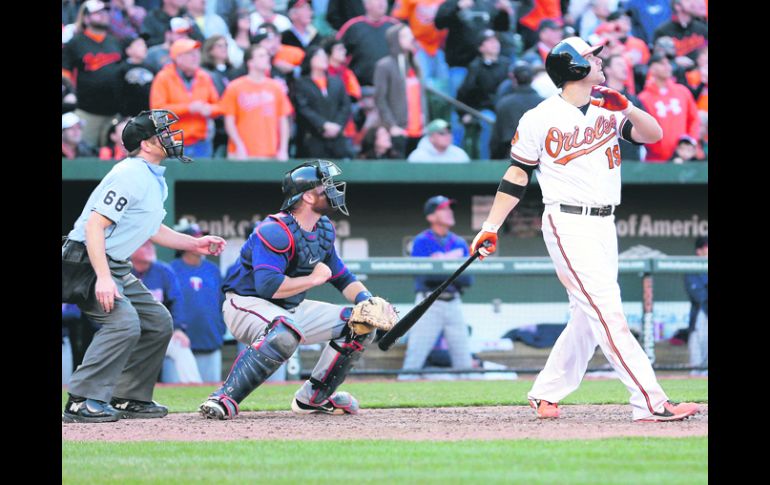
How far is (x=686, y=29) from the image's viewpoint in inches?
564

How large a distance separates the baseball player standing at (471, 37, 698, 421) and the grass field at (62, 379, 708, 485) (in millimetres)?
638

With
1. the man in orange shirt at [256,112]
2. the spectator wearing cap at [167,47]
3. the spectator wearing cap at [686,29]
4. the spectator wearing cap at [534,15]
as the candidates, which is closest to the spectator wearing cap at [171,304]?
the man in orange shirt at [256,112]

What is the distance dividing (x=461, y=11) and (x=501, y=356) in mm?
4310

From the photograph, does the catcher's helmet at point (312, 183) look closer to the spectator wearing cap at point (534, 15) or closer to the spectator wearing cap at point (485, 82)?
the spectator wearing cap at point (485, 82)

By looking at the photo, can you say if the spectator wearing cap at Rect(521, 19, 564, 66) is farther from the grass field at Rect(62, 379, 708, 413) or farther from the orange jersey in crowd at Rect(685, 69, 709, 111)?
the grass field at Rect(62, 379, 708, 413)

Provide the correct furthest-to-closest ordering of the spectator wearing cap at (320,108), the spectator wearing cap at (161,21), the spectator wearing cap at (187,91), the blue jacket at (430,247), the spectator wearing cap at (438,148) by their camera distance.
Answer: the spectator wearing cap at (161,21), the spectator wearing cap at (438,148), the spectator wearing cap at (320,108), the spectator wearing cap at (187,91), the blue jacket at (430,247)

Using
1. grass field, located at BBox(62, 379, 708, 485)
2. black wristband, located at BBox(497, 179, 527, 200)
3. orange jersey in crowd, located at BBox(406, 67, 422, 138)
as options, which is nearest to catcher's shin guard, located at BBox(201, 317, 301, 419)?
grass field, located at BBox(62, 379, 708, 485)

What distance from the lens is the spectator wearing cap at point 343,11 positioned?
1340 cm

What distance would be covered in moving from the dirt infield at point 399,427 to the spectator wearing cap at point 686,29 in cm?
794

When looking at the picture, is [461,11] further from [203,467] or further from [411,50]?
[203,467]

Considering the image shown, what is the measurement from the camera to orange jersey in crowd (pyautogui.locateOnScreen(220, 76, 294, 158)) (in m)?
11.6

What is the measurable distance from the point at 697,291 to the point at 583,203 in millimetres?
5621

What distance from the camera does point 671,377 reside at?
10555 millimetres

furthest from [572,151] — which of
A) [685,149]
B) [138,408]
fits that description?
[685,149]
